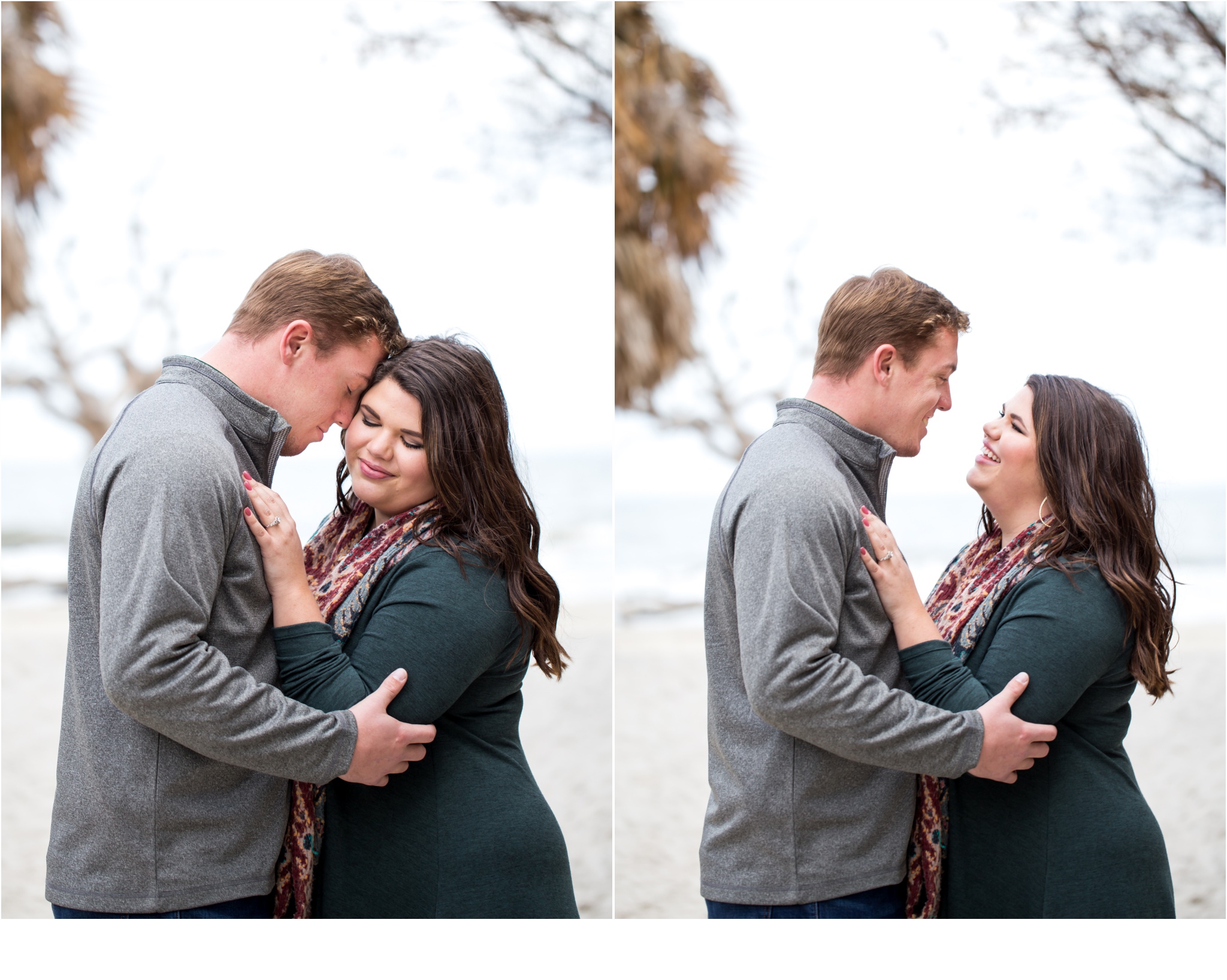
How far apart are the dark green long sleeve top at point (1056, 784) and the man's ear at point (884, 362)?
0.44 metres

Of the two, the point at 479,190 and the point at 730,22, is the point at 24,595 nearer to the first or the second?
the point at 479,190

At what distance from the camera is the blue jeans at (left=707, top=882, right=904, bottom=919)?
187 centimetres

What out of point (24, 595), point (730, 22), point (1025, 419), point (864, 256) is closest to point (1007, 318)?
point (864, 256)

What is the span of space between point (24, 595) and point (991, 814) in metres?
3.60

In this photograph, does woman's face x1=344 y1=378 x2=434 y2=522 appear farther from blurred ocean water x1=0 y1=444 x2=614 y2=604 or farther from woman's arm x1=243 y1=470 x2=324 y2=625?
blurred ocean water x1=0 y1=444 x2=614 y2=604

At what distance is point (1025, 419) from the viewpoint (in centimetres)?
204

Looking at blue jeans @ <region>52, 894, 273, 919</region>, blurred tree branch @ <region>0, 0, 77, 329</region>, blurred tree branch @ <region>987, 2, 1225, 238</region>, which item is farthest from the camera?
blurred tree branch @ <region>0, 0, 77, 329</region>

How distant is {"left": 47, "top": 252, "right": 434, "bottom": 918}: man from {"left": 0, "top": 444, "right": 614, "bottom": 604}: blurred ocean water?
0.51 m

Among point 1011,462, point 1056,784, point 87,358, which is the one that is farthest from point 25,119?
point 1056,784

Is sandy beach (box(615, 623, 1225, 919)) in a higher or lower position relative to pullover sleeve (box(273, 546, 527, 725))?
lower

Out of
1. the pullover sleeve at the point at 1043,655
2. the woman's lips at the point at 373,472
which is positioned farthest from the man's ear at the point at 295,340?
the pullover sleeve at the point at 1043,655

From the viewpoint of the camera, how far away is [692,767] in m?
4.00

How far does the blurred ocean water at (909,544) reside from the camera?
2875mm

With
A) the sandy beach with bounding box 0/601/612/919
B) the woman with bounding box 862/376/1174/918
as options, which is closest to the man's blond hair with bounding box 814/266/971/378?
A: the woman with bounding box 862/376/1174/918
